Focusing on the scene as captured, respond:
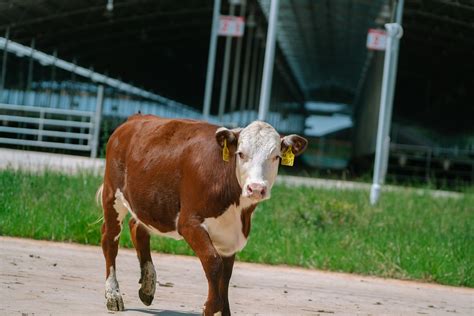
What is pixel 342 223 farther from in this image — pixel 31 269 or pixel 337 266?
pixel 31 269

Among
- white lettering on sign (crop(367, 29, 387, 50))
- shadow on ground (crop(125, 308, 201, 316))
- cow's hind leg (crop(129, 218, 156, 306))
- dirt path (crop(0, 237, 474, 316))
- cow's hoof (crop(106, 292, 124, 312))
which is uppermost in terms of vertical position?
white lettering on sign (crop(367, 29, 387, 50))

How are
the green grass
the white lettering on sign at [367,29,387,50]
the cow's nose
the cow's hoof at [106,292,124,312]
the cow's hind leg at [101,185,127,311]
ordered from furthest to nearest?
the white lettering on sign at [367,29,387,50], the green grass, the cow's hind leg at [101,185,127,311], the cow's hoof at [106,292,124,312], the cow's nose

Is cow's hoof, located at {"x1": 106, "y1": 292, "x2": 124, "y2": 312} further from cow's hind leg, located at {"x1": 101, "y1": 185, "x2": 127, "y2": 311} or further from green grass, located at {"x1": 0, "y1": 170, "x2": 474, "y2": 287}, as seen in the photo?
green grass, located at {"x1": 0, "y1": 170, "x2": 474, "y2": 287}

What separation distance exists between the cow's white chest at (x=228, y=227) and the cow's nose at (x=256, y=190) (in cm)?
33

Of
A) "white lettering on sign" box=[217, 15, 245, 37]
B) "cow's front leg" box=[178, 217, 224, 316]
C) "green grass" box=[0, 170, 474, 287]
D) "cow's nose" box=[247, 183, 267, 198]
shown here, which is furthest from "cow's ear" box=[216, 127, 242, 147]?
"white lettering on sign" box=[217, 15, 245, 37]

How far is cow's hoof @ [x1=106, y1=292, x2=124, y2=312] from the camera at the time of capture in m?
6.68

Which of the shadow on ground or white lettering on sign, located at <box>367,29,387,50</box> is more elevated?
white lettering on sign, located at <box>367,29,387,50</box>

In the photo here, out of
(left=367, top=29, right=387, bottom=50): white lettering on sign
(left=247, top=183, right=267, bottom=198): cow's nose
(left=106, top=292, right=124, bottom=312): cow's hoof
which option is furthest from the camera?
(left=367, top=29, right=387, bottom=50): white lettering on sign

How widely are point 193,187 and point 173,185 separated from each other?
0.91 feet

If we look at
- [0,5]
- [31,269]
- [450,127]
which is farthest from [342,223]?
[450,127]

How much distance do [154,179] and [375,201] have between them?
10313 mm

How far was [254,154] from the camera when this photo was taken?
578 centimetres

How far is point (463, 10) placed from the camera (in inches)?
1120

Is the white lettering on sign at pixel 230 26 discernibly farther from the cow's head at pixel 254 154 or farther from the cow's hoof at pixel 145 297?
the cow's head at pixel 254 154
